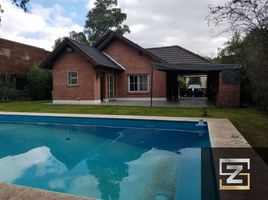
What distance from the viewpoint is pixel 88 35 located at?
1722 inches

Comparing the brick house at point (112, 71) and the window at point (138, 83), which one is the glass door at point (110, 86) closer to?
the brick house at point (112, 71)

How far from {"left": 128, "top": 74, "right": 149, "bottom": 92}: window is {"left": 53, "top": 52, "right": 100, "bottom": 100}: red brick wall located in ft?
12.7

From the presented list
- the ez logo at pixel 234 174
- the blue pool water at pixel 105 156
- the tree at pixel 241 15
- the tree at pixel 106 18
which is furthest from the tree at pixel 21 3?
the tree at pixel 106 18

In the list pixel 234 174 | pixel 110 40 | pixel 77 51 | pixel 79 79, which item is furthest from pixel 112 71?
pixel 234 174

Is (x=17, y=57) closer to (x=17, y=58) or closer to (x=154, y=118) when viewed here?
(x=17, y=58)

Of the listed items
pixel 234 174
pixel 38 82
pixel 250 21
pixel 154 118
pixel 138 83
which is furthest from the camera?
pixel 38 82

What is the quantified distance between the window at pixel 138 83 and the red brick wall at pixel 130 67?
1.20 feet

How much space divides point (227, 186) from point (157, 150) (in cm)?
472

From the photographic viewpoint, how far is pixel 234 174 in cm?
484

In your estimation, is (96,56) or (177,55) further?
(177,55)

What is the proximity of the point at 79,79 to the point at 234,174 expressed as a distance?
650 inches

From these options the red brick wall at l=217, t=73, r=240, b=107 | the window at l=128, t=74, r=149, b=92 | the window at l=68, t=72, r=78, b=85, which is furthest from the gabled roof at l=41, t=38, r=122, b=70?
the red brick wall at l=217, t=73, r=240, b=107

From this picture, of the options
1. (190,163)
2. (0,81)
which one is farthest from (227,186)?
(0,81)

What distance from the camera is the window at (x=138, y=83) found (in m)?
22.7
